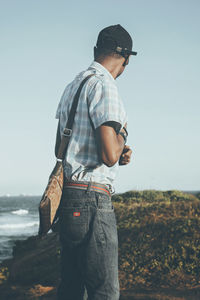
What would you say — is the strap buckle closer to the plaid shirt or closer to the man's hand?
the plaid shirt

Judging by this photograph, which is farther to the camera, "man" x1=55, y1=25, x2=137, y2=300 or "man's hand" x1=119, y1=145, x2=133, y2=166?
"man's hand" x1=119, y1=145, x2=133, y2=166

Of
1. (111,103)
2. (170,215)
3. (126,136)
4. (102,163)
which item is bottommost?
(170,215)

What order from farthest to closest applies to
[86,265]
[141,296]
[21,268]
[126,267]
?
[21,268]
[126,267]
[141,296]
[86,265]

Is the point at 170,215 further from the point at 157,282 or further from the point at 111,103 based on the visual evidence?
the point at 111,103

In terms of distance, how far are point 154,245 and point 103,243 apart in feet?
20.0

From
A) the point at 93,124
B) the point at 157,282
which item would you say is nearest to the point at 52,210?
the point at 93,124

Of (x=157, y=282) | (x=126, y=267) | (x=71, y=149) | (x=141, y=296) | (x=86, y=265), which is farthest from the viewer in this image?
(x=126, y=267)

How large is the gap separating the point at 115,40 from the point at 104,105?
0.61 m

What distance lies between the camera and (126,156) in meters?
2.49

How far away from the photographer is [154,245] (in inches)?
310

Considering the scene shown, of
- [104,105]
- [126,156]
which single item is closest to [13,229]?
[126,156]

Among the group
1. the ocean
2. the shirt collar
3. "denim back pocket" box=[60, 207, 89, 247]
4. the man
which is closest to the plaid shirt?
the man

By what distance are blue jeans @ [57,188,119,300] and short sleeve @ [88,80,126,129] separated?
1.62 feet

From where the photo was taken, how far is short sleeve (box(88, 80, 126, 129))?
85.4 inches
